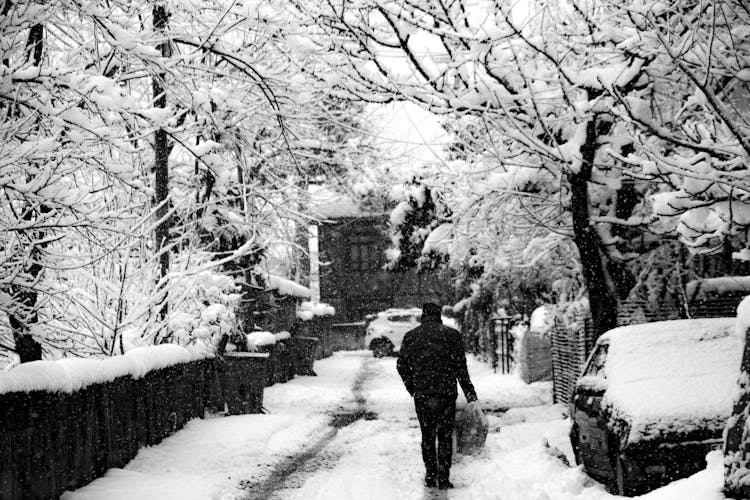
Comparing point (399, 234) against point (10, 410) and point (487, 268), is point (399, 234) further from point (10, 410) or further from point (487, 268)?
point (10, 410)

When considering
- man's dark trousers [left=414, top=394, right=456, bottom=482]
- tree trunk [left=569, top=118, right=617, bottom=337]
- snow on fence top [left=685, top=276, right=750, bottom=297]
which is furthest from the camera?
snow on fence top [left=685, top=276, right=750, bottom=297]

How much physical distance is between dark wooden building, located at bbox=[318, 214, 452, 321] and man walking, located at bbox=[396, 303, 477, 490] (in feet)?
122

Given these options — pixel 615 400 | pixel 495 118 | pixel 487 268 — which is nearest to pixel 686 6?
pixel 495 118

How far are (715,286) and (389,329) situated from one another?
63.2ft

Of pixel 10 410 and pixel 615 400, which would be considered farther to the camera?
pixel 615 400

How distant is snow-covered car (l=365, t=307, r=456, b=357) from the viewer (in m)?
28.7

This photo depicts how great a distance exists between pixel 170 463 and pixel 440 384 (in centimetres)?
341

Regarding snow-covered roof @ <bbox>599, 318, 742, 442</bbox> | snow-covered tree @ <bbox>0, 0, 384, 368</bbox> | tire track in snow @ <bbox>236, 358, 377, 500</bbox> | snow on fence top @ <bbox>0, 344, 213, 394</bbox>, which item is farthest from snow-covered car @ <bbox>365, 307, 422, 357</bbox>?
snow-covered roof @ <bbox>599, 318, 742, 442</bbox>

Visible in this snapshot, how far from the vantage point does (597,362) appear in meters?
7.30

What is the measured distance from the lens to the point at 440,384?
287 inches

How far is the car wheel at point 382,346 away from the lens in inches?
1148

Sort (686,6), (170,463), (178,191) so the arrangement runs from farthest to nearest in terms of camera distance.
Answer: (178,191) → (170,463) → (686,6)

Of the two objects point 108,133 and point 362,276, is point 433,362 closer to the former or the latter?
point 108,133

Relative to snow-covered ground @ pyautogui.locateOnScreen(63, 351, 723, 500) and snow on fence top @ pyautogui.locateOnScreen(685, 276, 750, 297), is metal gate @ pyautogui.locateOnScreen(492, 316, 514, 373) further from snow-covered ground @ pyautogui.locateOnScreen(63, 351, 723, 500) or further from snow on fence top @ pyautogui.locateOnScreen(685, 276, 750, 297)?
snow on fence top @ pyautogui.locateOnScreen(685, 276, 750, 297)
